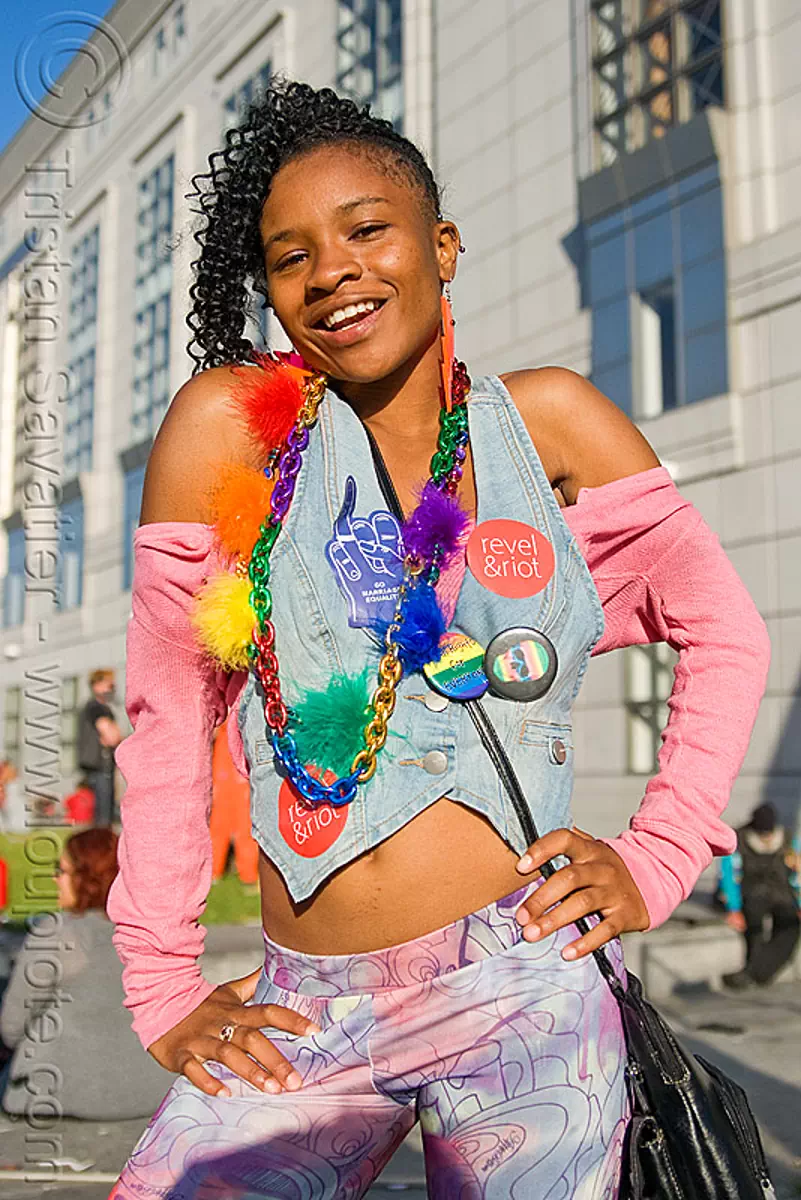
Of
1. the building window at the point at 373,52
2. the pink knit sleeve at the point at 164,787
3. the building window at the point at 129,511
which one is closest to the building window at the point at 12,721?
the building window at the point at 129,511

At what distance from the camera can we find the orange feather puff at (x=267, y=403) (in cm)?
179

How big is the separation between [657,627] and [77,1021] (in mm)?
3906

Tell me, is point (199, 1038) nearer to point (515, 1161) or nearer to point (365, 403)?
point (515, 1161)

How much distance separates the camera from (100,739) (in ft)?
39.4

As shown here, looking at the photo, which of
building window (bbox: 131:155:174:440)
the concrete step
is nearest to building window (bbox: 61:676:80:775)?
building window (bbox: 131:155:174:440)

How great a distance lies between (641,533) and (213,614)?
0.65 m

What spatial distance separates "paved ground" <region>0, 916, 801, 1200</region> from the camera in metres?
4.18

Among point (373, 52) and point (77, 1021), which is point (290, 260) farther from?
point (373, 52)

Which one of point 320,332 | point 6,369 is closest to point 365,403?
point 320,332

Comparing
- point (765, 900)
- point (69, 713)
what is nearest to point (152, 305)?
point (69, 713)

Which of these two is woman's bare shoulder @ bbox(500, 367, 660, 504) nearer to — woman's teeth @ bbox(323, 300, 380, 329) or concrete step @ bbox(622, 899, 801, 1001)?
woman's teeth @ bbox(323, 300, 380, 329)

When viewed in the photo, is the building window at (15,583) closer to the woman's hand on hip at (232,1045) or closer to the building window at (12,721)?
the building window at (12,721)

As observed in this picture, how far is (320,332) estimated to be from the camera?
1835 millimetres

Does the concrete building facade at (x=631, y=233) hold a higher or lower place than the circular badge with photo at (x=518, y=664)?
higher
